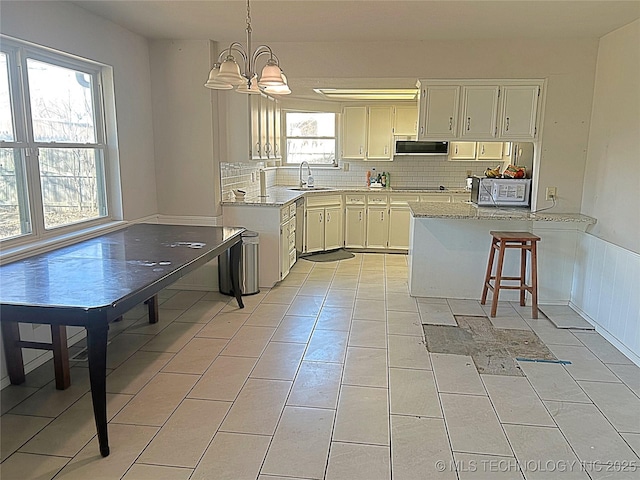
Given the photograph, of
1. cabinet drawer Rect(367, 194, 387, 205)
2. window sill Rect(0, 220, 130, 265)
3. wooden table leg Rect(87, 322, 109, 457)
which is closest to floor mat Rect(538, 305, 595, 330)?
cabinet drawer Rect(367, 194, 387, 205)

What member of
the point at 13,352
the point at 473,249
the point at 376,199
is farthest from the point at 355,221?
the point at 13,352

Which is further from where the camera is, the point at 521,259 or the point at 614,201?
the point at 521,259

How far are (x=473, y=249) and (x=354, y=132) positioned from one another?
2.96m

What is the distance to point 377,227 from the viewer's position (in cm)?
655

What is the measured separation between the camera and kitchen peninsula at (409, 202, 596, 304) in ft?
14.3

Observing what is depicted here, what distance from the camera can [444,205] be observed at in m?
4.93

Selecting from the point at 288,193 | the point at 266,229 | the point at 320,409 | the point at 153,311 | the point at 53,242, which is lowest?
the point at 320,409

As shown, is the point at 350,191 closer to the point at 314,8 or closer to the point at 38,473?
the point at 314,8

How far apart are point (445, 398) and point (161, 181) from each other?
341cm

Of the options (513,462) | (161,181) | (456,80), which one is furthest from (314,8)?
(513,462)

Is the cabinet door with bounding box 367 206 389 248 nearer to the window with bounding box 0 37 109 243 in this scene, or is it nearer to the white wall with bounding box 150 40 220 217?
the white wall with bounding box 150 40 220 217

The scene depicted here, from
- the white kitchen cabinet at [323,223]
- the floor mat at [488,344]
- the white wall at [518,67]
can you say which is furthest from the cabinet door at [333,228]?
the floor mat at [488,344]

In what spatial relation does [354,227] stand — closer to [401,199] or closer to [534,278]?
[401,199]

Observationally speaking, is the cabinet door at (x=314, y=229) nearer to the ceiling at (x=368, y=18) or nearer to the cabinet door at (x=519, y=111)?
the ceiling at (x=368, y=18)
